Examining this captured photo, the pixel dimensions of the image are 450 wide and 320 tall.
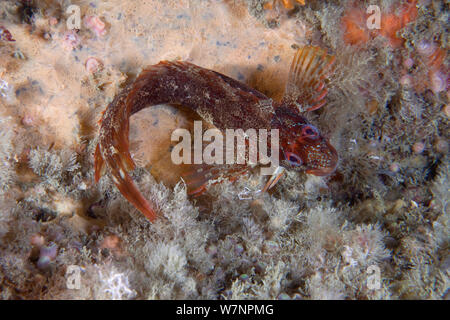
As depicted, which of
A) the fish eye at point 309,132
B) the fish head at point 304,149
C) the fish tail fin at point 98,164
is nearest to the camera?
the fish tail fin at point 98,164

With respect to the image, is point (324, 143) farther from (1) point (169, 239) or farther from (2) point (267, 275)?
(1) point (169, 239)

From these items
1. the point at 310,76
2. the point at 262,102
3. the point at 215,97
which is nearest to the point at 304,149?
the point at 262,102

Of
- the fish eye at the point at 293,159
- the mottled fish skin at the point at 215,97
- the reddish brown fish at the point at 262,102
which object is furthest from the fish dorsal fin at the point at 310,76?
the fish eye at the point at 293,159

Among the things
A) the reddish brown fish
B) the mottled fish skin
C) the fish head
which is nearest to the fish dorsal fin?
the reddish brown fish

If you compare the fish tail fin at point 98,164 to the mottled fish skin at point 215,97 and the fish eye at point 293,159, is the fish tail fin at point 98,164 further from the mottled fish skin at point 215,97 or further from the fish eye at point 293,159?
the fish eye at point 293,159

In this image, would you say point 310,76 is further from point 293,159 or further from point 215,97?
point 215,97

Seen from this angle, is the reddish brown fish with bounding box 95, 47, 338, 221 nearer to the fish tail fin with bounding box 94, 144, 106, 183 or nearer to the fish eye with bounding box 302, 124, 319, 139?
the fish eye with bounding box 302, 124, 319, 139

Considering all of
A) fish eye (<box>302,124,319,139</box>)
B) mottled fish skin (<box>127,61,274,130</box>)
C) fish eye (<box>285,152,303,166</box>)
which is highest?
mottled fish skin (<box>127,61,274,130</box>)

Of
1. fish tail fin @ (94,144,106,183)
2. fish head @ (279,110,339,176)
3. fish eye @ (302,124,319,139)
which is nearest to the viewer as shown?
fish tail fin @ (94,144,106,183)
